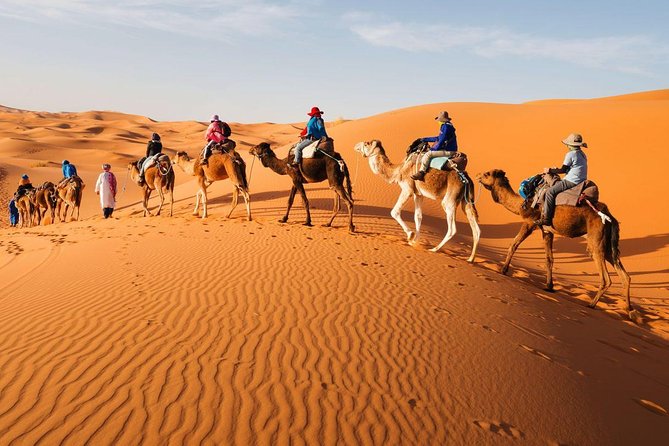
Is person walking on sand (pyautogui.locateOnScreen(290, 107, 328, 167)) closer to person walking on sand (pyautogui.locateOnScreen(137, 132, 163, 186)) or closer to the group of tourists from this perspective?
the group of tourists

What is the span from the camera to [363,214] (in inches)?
579

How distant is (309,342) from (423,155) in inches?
247

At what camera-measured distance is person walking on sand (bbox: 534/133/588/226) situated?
8102 mm

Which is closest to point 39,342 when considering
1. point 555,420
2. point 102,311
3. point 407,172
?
point 102,311

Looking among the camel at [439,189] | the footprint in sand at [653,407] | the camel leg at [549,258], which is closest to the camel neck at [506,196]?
the camel at [439,189]

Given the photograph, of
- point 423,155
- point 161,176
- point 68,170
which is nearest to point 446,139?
point 423,155

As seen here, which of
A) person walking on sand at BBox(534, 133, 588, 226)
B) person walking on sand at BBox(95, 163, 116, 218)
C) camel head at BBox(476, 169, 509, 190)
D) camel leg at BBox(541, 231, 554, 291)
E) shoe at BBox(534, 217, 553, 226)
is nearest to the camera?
person walking on sand at BBox(534, 133, 588, 226)

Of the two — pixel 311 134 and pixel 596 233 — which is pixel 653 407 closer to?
pixel 596 233

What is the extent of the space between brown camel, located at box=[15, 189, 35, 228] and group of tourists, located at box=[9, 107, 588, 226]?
0.34 meters

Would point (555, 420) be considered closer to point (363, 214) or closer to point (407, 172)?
point (407, 172)

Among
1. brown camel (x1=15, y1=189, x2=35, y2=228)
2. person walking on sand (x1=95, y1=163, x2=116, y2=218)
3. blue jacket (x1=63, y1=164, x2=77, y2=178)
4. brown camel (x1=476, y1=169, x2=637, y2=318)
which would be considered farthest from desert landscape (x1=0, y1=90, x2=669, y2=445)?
brown camel (x1=15, y1=189, x2=35, y2=228)

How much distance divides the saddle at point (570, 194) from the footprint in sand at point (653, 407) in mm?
4203

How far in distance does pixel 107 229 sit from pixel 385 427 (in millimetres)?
11432

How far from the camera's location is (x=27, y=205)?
63.5 ft
